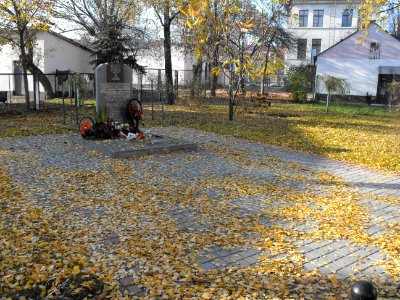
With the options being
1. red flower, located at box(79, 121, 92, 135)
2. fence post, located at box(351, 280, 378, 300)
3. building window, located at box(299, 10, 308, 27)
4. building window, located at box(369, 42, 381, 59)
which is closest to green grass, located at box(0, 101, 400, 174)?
red flower, located at box(79, 121, 92, 135)

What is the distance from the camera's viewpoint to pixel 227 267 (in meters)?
4.57

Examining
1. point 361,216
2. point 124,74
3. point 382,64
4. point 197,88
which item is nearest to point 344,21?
point 382,64

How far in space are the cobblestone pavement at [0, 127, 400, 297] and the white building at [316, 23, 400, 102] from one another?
2375 centimetres

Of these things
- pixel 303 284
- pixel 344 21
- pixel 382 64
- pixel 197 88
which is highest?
pixel 344 21

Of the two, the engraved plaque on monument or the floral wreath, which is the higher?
the engraved plaque on monument

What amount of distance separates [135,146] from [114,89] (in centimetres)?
303

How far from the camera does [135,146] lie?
1074 centimetres

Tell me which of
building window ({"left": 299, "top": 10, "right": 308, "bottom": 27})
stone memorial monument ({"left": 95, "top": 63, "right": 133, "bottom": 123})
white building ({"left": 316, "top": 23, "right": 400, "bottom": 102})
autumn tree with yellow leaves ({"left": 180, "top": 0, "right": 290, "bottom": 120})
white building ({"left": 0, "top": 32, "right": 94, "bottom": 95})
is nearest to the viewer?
stone memorial monument ({"left": 95, "top": 63, "right": 133, "bottom": 123})

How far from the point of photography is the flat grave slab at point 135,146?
10250 millimetres

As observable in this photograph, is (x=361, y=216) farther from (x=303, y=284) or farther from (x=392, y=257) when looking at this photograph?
(x=303, y=284)

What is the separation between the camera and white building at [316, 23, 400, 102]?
110 ft

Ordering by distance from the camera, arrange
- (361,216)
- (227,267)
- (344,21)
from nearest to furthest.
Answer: (227,267), (361,216), (344,21)

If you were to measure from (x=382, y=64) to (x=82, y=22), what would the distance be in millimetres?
22598

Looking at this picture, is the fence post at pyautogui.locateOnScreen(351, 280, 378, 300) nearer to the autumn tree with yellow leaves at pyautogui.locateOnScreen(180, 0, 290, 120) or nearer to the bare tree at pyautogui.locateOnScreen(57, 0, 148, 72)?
the autumn tree with yellow leaves at pyautogui.locateOnScreen(180, 0, 290, 120)
